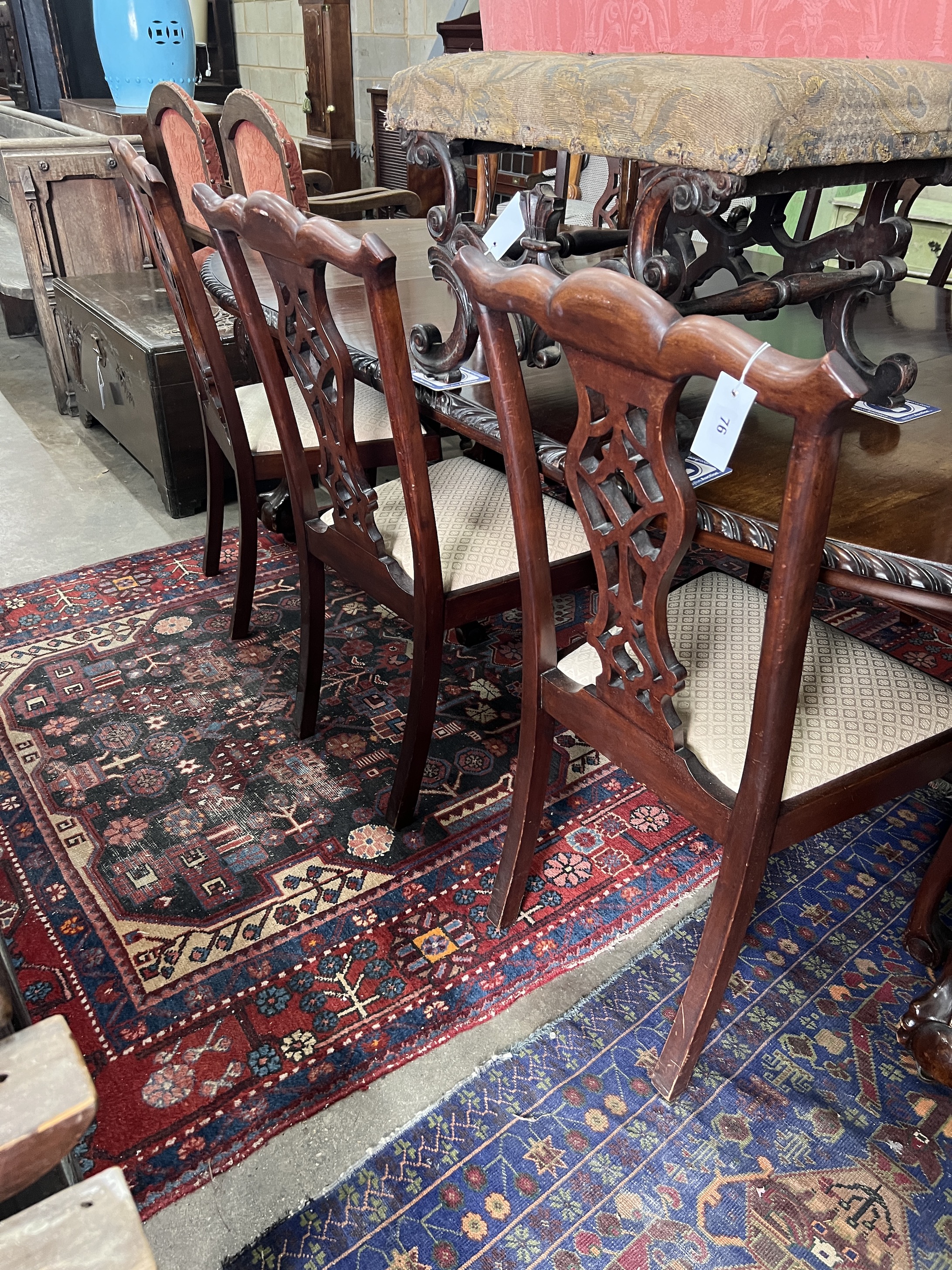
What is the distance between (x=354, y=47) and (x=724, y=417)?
5.66 m

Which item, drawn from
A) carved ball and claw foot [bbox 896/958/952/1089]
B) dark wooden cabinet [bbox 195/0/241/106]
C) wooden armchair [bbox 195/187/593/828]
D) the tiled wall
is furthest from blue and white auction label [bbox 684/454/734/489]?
dark wooden cabinet [bbox 195/0/241/106]

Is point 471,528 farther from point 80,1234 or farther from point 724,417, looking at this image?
point 80,1234

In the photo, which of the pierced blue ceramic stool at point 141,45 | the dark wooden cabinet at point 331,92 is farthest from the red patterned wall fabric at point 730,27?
the dark wooden cabinet at point 331,92

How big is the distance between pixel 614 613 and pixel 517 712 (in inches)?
36.5

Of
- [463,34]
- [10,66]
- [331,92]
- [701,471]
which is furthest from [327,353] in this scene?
[10,66]

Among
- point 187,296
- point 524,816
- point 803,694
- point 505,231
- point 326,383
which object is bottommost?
point 524,816

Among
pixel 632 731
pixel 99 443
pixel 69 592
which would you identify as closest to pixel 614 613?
pixel 632 731

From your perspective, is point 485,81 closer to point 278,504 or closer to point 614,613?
point 614,613

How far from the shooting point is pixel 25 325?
→ 456cm

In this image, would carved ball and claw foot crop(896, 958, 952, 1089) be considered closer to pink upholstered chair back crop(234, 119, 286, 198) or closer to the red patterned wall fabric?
the red patterned wall fabric

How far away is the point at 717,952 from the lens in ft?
3.85

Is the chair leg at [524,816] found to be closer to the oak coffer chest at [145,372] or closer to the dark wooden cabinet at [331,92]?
the oak coffer chest at [145,372]

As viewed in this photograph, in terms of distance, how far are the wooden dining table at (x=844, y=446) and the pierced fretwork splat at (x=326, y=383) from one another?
104mm

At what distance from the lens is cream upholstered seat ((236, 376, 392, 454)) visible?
6.51ft
